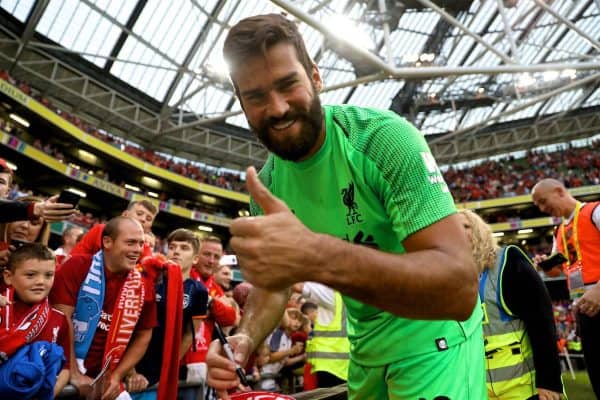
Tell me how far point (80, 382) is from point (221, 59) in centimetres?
A: 2170

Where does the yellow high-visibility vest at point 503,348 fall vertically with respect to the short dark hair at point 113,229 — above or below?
below

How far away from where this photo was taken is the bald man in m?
3.16

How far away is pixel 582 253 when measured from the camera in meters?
3.62

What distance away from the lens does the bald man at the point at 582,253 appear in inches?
124

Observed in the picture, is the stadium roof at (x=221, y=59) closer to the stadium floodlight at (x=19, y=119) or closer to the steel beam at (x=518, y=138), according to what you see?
the steel beam at (x=518, y=138)

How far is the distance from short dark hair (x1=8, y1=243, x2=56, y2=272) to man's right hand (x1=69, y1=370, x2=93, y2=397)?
738 millimetres

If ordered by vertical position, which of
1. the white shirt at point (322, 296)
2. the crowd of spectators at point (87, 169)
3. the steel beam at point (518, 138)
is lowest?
the white shirt at point (322, 296)

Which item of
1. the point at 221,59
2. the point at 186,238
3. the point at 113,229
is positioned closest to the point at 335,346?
the point at 186,238

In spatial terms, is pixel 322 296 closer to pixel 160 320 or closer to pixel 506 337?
pixel 160 320

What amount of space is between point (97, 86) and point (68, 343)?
24.9 meters

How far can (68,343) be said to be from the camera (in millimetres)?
2873

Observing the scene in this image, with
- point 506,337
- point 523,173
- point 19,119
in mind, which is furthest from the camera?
point 523,173

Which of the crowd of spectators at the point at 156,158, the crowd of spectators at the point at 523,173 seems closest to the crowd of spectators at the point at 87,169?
the crowd of spectators at the point at 156,158

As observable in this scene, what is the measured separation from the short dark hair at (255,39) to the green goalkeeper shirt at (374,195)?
0.30 m
